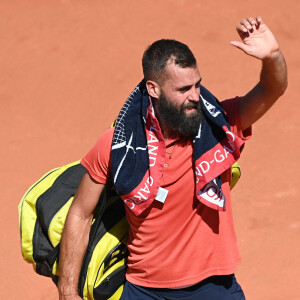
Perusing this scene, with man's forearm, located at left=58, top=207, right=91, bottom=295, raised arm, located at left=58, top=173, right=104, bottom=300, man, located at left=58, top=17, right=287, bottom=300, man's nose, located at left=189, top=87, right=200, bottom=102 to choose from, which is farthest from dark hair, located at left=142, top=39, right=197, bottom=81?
man's forearm, located at left=58, top=207, right=91, bottom=295

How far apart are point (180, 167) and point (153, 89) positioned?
415 millimetres

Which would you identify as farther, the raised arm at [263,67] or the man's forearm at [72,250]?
the man's forearm at [72,250]

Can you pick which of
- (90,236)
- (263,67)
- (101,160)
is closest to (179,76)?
(263,67)

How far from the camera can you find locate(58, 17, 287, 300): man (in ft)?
11.3

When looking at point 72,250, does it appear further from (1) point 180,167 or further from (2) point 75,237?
(1) point 180,167

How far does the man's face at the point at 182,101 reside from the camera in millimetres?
3430

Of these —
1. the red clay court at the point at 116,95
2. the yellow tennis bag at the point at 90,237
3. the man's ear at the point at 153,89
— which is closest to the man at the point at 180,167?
the man's ear at the point at 153,89

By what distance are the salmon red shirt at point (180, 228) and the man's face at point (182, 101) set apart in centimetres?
15

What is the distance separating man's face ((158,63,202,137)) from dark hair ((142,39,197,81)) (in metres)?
0.04

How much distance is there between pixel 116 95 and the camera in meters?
7.99

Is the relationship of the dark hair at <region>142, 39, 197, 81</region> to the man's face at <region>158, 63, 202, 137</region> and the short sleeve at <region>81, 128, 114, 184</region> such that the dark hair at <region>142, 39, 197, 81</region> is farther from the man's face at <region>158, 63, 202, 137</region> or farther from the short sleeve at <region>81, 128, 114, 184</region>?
the short sleeve at <region>81, 128, 114, 184</region>

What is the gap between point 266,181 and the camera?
686 centimetres

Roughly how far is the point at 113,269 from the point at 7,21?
19.6 ft

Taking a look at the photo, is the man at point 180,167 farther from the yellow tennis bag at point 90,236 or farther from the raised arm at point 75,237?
the yellow tennis bag at point 90,236
